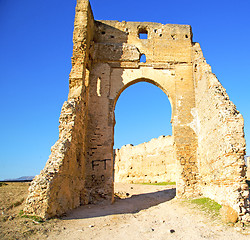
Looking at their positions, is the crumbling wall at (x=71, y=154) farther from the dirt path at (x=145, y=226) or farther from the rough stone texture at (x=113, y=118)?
the dirt path at (x=145, y=226)

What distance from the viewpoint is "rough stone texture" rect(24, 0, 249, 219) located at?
6246mm

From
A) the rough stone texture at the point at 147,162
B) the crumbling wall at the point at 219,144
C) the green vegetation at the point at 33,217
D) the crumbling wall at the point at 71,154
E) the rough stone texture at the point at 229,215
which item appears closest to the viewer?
the green vegetation at the point at 33,217

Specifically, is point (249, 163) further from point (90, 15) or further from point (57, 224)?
point (57, 224)

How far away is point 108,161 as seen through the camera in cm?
926

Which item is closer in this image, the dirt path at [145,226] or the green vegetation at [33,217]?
the dirt path at [145,226]

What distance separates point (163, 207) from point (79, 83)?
207 inches

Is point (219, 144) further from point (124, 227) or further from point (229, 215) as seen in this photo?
point (124, 227)

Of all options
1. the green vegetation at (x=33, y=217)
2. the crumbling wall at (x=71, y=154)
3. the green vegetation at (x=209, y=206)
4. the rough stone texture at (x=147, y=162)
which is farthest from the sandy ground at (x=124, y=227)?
the rough stone texture at (x=147, y=162)

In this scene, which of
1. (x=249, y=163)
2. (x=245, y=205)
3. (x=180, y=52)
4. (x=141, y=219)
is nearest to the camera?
(x=245, y=205)

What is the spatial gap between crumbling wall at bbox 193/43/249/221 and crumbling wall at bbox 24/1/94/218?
4.27 metres

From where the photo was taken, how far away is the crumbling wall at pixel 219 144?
19.6 ft

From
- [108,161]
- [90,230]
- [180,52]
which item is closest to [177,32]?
[180,52]

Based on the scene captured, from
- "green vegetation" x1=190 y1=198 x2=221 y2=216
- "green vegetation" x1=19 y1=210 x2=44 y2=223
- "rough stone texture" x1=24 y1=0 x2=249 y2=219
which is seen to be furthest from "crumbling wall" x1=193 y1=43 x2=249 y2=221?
"green vegetation" x1=19 y1=210 x2=44 y2=223

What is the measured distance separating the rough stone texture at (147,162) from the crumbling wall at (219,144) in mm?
9485
